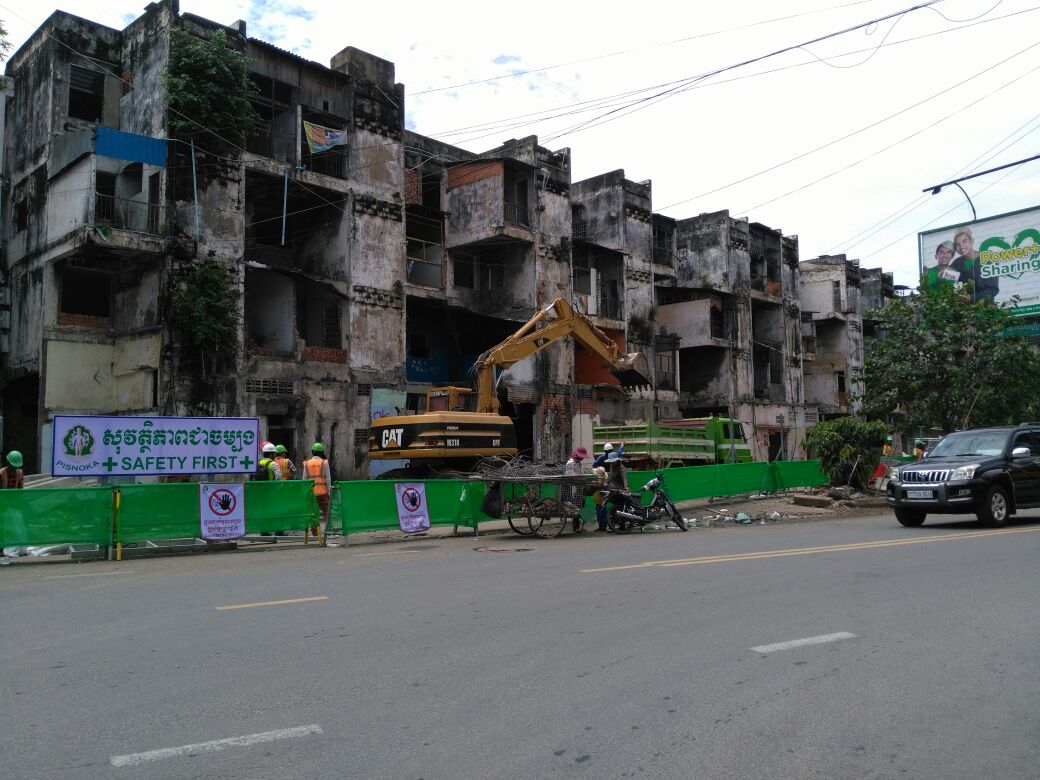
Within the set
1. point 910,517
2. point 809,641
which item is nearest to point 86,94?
point 910,517

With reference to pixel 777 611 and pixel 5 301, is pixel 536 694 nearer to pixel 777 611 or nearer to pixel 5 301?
pixel 777 611

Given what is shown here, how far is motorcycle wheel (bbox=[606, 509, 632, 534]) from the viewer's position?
1738 centimetres

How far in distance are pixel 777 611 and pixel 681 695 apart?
2.89m

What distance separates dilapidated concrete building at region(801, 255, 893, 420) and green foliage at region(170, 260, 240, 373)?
37935 mm

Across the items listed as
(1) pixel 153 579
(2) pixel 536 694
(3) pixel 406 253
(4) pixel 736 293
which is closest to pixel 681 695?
(2) pixel 536 694

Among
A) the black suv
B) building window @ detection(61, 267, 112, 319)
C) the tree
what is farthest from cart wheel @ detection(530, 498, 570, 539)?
building window @ detection(61, 267, 112, 319)

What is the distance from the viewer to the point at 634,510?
17344 mm

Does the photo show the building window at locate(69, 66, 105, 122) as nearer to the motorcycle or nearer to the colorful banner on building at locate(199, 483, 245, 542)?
the colorful banner on building at locate(199, 483, 245, 542)

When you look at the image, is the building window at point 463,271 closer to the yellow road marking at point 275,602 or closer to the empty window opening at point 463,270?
the empty window opening at point 463,270

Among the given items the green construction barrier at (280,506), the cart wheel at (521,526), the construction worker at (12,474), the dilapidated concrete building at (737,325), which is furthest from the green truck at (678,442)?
the construction worker at (12,474)

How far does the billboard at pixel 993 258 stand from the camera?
33781mm

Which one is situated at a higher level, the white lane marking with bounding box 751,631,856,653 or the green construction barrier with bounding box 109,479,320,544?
the green construction barrier with bounding box 109,479,320,544

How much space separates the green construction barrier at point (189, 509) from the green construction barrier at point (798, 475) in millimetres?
14503

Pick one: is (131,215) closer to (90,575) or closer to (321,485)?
(321,485)
